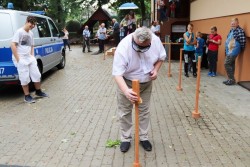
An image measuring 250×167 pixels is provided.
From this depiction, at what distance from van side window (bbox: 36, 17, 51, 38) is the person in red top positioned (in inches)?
202

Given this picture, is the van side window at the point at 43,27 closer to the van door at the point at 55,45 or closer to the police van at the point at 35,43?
the police van at the point at 35,43

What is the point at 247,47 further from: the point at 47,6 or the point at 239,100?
the point at 47,6

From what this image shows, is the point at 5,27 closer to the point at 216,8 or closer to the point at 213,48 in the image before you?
the point at 213,48

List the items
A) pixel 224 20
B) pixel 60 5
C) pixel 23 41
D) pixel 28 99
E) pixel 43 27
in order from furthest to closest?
pixel 60 5, pixel 224 20, pixel 43 27, pixel 28 99, pixel 23 41

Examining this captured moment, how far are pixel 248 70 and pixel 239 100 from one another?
5.56 ft

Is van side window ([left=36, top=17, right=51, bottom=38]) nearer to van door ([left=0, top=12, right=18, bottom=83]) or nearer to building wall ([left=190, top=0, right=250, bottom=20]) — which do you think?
van door ([left=0, top=12, right=18, bottom=83])

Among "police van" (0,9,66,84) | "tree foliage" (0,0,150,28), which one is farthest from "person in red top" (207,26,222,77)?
"tree foliage" (0,0,150,28)

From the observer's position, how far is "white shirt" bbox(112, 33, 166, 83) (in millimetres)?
4035

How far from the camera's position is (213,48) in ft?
34.4

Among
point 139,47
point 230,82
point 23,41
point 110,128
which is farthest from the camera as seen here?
point 230,82

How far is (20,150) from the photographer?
471cm

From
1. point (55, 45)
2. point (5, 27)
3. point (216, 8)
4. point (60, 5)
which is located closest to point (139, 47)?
point (5, 27)

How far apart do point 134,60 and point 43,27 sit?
684 centimetres

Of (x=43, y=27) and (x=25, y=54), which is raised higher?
(x=43, y=27)
